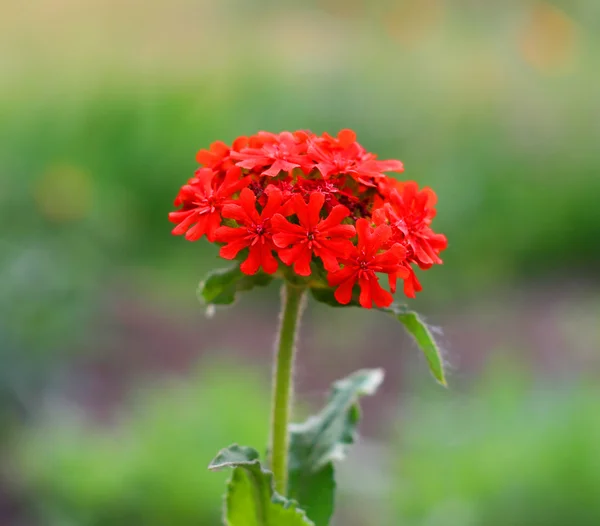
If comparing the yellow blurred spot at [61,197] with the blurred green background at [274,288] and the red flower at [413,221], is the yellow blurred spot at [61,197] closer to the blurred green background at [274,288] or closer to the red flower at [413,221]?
the blurred green background at [274,288]

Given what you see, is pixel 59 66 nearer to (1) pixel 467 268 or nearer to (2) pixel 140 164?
(2) pixel 140 164

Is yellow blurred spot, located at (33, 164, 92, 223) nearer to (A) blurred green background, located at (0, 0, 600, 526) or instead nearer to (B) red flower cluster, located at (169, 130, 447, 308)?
(A) blurred green background, located at (0, 0, 600, 526)

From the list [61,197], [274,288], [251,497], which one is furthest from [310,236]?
[274,288]

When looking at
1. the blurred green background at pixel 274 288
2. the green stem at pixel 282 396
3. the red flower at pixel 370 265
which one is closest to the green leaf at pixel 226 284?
the green stem at pixel 282 396

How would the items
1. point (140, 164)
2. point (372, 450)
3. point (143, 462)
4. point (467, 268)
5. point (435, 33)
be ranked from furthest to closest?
point (435, 33) < point (140, 164) < point (467, 268) < point (372, 450) < point (143, 462)

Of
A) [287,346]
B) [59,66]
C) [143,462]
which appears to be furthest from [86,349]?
[59,66]

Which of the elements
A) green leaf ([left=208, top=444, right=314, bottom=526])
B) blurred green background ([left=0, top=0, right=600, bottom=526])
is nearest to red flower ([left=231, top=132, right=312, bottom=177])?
green leaf ([left=208, top=444, right=314, bottom=526])
